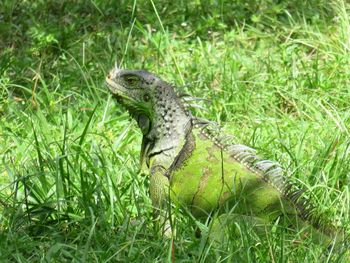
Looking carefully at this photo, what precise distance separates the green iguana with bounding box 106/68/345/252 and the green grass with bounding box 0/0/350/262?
0.51 ft

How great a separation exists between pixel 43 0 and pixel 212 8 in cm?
154

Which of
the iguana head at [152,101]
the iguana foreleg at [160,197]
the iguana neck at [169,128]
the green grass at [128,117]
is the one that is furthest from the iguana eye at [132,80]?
the iguana foreleg at [160,197]

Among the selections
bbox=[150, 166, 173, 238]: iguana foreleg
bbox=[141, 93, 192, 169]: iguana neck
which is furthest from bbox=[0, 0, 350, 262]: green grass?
bbox=[141, 93, 192, 169]: iguana neck

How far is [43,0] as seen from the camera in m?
8.57

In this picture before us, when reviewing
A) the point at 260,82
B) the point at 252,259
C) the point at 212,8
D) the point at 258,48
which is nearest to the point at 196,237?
the point at 252,259

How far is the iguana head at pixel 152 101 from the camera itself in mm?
5301

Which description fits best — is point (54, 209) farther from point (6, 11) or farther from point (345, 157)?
point (6, 11)

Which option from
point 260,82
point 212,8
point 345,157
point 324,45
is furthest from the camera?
point 212,8

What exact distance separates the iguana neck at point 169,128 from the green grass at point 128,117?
0.23m

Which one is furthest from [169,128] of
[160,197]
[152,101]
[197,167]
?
[160,197]

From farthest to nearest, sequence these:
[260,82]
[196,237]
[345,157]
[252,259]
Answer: [260,82]
[345,157]
[196,237]
[252,259]

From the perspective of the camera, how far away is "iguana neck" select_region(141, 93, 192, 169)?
5.28 metres

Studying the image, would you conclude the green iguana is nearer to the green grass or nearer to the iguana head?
the iguana head

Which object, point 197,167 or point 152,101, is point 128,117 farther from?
point 197,167
